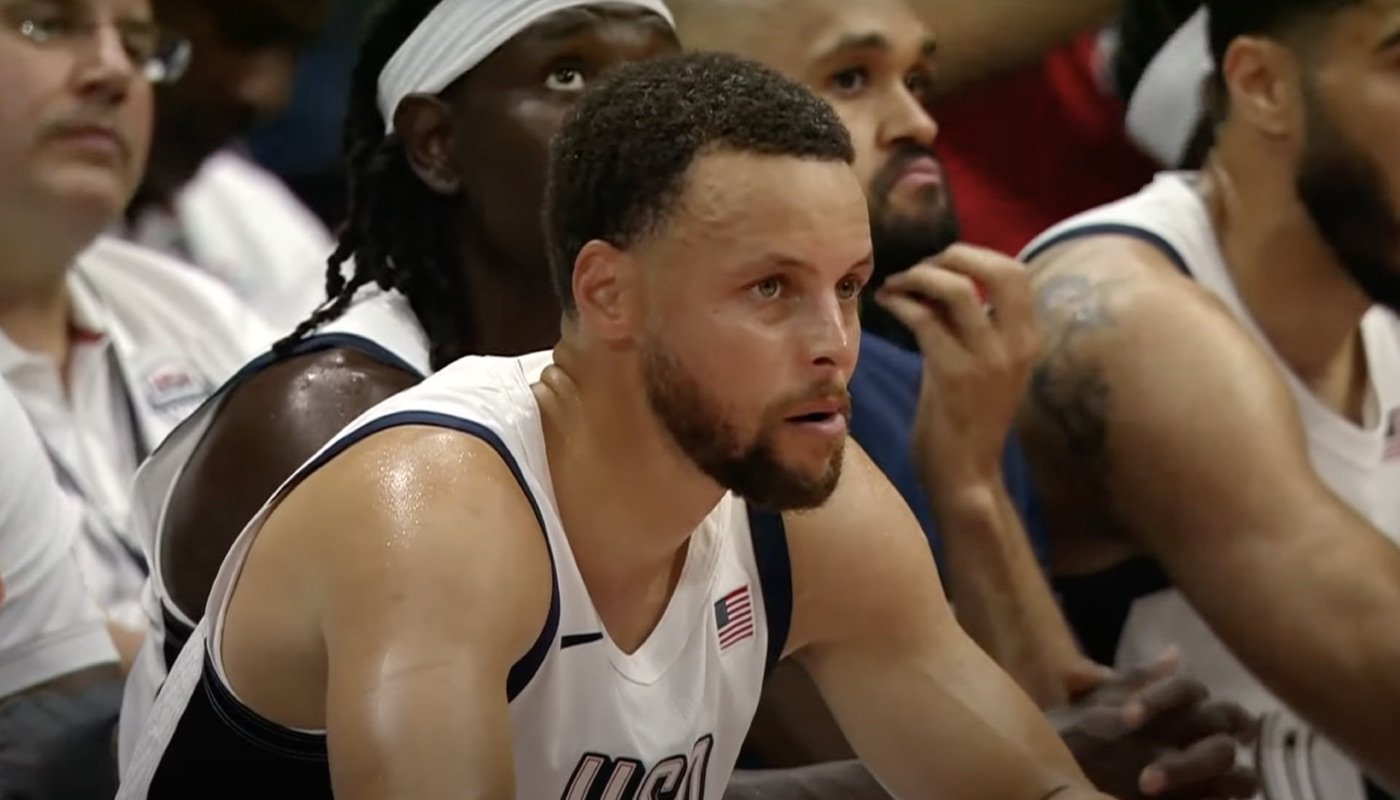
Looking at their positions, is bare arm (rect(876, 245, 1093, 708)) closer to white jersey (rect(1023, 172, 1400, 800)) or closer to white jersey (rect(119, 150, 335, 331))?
white jersey (rect(1023, 172, 1400, 800))

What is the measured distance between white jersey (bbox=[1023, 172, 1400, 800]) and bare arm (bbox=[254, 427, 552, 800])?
1.10 m

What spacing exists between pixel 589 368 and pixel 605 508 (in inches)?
3.9

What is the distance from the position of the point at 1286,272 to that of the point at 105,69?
4.23 ft

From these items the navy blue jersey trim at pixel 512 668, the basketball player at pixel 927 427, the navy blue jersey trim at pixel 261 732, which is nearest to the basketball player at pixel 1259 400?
the basketball player at pixel 927 427

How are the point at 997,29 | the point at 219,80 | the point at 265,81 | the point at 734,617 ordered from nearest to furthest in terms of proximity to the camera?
the point at 734,617, the point at 997,29, the point at 219,80, the point at 265,81

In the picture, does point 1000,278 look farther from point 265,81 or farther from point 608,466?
point 265,81

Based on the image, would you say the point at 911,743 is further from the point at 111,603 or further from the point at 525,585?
the point at 111,603

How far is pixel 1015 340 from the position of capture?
2314 millimetres

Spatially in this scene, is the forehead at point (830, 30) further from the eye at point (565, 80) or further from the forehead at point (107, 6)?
the forehead at point (107, 6)

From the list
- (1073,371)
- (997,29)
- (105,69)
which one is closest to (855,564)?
(1073,371)

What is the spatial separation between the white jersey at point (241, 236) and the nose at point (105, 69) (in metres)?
0.86

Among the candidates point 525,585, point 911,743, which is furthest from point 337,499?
point 911,743

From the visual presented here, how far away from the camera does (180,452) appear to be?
2.14 metres

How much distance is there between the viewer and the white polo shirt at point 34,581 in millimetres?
2078
